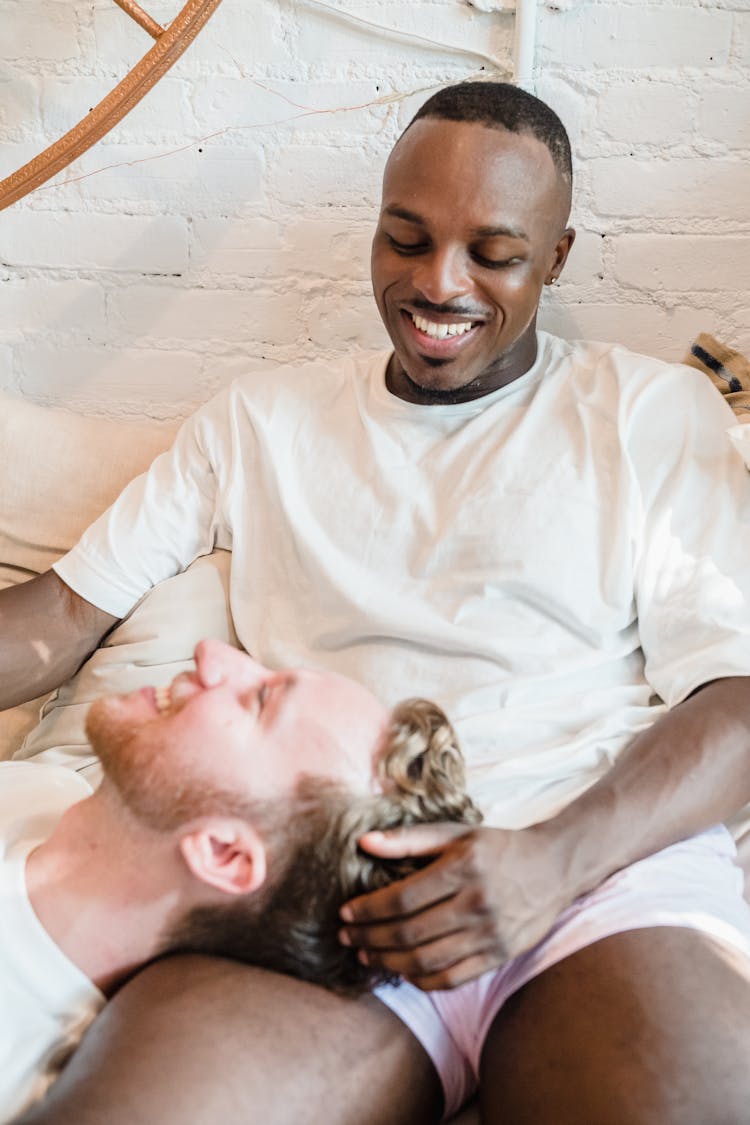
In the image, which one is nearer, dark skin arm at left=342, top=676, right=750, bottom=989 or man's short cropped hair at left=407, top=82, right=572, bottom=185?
dark skin arm at left=342, top=676, right=750, bottom=989

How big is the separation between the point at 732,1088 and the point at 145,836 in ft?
1.75

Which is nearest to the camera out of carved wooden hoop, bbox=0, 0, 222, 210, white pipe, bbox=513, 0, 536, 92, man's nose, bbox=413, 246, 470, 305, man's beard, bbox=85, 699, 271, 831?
man's beard, bbox=85, 699, 271, 831

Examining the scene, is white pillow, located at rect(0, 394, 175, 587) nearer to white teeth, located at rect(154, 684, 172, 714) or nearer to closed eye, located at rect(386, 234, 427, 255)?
closed eye, located at rect(386, 234, 427, 255)

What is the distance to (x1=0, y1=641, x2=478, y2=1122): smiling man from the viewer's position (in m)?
1.00

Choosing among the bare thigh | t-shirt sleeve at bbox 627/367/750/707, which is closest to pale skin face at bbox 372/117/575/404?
t-shirt sleeve at bbox 627/367/750/707

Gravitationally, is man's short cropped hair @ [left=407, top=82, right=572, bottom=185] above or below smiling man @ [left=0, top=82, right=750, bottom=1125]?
above

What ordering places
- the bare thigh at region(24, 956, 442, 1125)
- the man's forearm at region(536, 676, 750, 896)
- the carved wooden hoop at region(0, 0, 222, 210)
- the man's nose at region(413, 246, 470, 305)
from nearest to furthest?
the bare thigh at region(24, 956, 442, 1125) → the man's forearm at region(536, 676, 750, 896) → the man's nose at region(413, 246, 470, 305) → the carved wooden hoop at region(0, 0, 222, 210)

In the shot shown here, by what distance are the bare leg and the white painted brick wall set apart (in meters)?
1.05

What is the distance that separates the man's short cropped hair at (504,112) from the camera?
146 centimetres

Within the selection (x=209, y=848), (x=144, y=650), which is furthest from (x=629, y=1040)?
(x=144, y=650)

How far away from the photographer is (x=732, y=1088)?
950 millimetres

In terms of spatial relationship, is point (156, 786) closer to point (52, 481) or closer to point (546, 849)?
point (546, 849)

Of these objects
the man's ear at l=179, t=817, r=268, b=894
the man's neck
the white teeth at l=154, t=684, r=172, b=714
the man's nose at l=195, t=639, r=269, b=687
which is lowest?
the man's neck

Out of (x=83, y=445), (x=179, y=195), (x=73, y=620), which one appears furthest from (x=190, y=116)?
(x=73, y=620)
